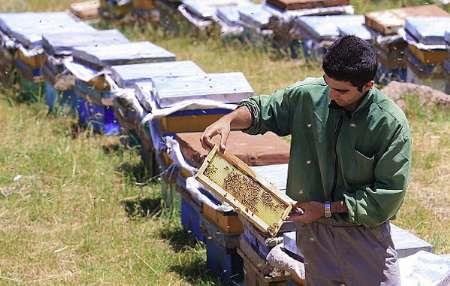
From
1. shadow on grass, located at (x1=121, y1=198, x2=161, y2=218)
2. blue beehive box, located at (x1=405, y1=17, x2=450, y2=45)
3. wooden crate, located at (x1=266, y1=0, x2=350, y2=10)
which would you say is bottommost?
shadow on grass, located at (x1=121, y1=198, x2=161, y2=218)

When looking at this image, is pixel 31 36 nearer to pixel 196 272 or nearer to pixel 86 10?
pixel 196 272

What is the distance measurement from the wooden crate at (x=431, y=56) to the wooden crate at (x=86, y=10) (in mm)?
6550

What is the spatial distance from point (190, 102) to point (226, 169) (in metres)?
2.36

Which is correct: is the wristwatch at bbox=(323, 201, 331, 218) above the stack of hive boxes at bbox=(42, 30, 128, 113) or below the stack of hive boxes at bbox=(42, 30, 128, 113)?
above

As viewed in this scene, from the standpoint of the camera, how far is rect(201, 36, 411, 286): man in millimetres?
3484

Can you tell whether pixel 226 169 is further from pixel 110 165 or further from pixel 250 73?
pixel 250 73

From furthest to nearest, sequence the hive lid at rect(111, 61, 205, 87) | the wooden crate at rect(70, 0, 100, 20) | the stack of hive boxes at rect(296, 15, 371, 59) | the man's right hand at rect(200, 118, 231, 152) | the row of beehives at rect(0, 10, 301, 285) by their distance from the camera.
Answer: the wooden crate at rect(70, 0, 100, 20) → the stack of hive boxes at rect(296, 15, 371, 59) → the hive lid at rect(111, 61, 205, 87) → the row of beehives at rect(0, 10, 301, 285) → the man's right hand at rect(200, 118, 231, 152)

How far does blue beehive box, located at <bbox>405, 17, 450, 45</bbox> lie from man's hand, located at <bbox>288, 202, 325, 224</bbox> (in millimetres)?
5246

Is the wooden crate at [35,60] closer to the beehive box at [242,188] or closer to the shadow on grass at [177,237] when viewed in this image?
the shadow on grass at [177,237]

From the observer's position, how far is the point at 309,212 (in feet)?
11.9

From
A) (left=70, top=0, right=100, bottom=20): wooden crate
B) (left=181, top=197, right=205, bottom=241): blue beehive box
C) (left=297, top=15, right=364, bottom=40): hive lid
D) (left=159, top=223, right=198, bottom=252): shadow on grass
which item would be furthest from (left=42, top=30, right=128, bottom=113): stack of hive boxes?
(left=70, top=0, right=100, bottom=20): wooden crate

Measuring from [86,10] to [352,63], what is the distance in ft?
36.4

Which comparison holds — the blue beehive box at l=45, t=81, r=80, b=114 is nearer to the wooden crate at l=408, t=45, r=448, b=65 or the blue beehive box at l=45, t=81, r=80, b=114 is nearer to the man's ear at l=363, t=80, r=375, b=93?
the wooden crate at l=408, t=45, r=448, b=65

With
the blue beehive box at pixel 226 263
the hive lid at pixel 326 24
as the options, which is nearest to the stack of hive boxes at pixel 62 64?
the hive lid at pixel 326 24
